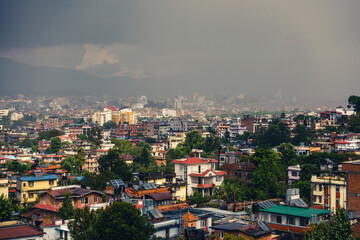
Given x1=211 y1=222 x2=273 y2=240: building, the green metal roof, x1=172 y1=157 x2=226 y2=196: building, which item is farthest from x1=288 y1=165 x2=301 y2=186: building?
x1=211 y1=222 x2=273 y2=240: building

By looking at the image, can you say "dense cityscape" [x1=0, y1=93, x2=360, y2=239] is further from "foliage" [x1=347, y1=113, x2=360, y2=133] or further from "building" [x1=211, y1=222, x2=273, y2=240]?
"foliage" [x1=347, y1=113, x2=360, y2=133]

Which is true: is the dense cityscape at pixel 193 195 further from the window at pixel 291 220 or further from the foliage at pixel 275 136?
the foliage at pixel 275 136

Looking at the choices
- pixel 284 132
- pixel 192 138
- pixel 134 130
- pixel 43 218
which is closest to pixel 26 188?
pixel 43 218

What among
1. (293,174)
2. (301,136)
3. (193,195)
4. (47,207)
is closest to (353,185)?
(293,174)

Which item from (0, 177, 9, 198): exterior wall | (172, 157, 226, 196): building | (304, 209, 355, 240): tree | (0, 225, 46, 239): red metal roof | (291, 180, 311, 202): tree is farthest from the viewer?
(172, 157, 226, 196): building

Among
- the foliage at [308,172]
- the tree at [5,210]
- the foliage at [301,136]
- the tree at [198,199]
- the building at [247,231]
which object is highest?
the foliage at [301,136]

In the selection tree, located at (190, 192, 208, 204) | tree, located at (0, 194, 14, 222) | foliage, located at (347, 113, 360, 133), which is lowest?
tree, located at (190, 192, 208, 204)

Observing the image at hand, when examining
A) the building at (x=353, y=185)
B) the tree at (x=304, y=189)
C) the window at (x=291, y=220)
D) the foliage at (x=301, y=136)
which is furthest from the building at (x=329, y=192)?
the foliage at (x=301, y=136)
